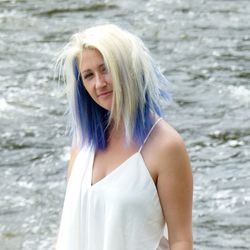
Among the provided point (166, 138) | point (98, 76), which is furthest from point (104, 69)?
point (166, 138)

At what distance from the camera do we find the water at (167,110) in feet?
21.4

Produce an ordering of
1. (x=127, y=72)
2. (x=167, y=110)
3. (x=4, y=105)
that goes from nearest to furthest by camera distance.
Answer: (x=127, y=72)
(x=167, y=110)
(x=4, y=105)

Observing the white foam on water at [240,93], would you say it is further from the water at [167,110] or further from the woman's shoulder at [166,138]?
the woman's shoulder at [166,138]

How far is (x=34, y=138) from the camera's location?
26.1 ft

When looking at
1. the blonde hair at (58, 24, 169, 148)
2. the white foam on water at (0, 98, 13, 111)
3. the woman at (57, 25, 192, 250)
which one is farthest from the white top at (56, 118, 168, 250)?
the white foam on water at (0, 98, 13, 111)

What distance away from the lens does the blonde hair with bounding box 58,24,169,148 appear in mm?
2957

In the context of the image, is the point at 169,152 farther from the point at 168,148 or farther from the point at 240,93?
the point at 240,93

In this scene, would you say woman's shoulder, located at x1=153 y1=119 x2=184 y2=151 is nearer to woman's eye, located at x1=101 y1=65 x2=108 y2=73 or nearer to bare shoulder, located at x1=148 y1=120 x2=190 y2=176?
bare shoulder, located at x1=148 y1=120 x2=190 y2=176

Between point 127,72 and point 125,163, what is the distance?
A: 0.26 metres

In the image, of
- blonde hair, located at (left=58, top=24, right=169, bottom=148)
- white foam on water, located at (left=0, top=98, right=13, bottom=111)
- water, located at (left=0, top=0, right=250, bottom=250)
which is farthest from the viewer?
white foam on water, located at (left=0, top=98, right=13, bottom=111)

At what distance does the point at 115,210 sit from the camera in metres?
3.00

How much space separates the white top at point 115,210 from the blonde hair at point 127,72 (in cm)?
12

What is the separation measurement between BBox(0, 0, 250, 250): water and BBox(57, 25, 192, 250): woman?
2982 millimetres

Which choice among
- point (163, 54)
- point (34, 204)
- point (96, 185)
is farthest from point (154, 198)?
point (163, 54)
